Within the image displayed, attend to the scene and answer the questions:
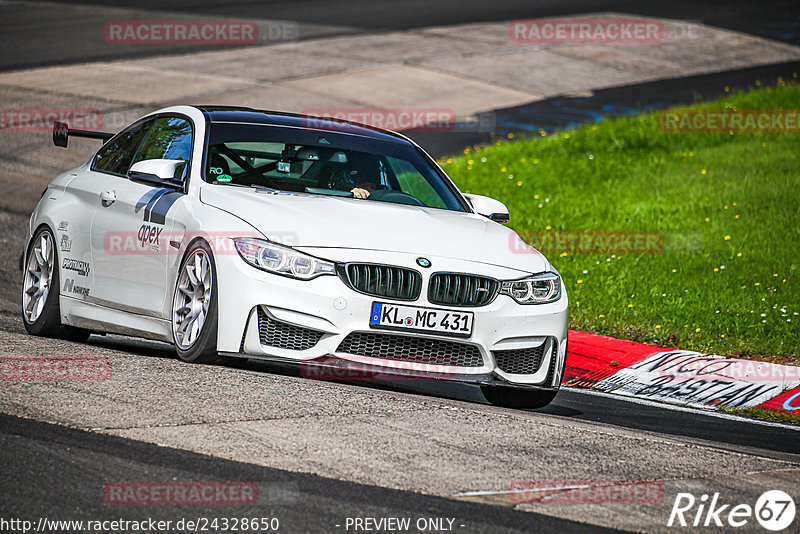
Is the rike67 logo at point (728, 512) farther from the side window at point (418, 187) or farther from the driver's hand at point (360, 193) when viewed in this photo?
the side window at point (418, 187)

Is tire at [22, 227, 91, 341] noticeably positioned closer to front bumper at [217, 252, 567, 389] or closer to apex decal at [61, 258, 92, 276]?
apex decal at [61, 258, 92, 276]

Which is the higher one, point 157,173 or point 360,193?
point 157,173

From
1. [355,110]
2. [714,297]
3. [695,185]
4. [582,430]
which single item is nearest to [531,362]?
[582,430]

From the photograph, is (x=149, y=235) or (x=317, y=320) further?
(x=149, y=235)

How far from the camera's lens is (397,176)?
8.09 m

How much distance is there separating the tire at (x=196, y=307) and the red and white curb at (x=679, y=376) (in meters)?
3.42

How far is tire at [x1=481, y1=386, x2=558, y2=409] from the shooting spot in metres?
7.45

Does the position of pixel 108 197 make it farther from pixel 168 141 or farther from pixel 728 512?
pixel 728 512

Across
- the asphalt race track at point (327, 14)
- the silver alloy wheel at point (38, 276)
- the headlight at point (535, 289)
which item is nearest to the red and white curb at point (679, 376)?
the headlight at point (535, 289)

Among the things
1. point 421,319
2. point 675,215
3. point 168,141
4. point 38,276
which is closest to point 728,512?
point 421,319

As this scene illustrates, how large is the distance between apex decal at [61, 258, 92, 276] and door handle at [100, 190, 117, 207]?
1.36ft

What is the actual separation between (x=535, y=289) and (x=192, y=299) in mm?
1953

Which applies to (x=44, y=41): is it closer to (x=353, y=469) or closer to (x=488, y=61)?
(x=488, y=61)

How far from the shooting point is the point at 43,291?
27.8ft
